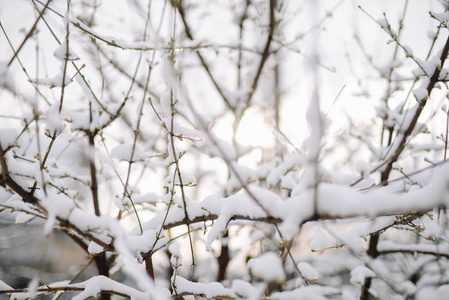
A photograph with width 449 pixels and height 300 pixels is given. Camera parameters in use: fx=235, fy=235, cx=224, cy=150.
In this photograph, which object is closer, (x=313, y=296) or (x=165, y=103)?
(x=313, y=296)

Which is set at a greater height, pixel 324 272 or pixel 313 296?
pixel 324 272

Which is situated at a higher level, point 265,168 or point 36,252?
point 265,168

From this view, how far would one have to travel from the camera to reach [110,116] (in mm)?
1454

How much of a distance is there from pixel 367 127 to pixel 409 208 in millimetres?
3729

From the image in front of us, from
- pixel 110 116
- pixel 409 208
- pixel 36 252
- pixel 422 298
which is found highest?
pixel 110 116

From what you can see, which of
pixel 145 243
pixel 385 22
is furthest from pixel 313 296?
pixel 385 22

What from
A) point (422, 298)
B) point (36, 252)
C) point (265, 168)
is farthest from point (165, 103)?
point (36, 252)

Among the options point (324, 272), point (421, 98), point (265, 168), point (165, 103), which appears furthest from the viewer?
point (324, 272)

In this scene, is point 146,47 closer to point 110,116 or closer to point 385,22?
point 110,116

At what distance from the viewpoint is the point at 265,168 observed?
2471 millimetres

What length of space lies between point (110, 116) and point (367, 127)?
3901 mm

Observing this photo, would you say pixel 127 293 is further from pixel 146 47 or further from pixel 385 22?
pixel 385 22

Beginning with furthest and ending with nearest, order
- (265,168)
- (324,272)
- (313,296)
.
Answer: (324,272)
(265,168)
(313,296)

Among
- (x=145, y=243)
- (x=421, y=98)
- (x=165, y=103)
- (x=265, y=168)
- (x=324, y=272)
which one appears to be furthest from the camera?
(x=324, y=272)
